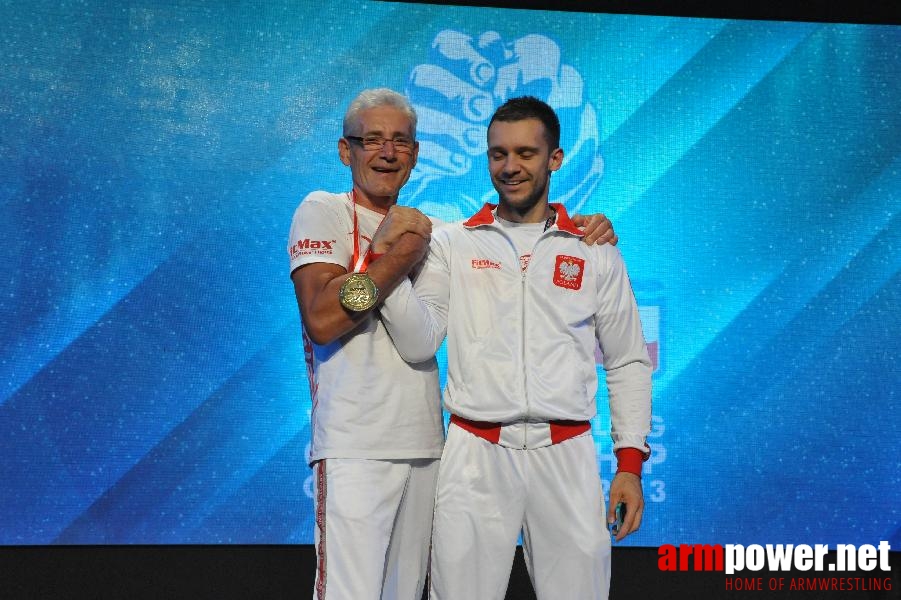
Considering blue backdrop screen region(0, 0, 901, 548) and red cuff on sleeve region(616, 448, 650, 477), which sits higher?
blue backdrop screen region(0, 0, 901, 548)

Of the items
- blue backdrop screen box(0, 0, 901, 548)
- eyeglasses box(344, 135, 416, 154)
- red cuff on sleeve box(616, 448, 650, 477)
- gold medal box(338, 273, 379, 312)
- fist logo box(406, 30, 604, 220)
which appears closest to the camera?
gold medal box(338, 273, 379, 312)

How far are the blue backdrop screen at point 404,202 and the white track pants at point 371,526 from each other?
5.08ft

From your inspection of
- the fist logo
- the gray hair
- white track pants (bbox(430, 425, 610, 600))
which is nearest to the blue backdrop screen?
the fist logo

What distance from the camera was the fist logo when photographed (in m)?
3.46

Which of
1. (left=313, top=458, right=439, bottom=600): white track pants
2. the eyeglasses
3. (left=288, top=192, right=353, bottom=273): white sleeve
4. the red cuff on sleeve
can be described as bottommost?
(left=313, top=458, right=439, bottom=600): white track pants

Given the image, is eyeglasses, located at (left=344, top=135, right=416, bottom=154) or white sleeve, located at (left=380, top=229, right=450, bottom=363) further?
eyeglasses, located at (left=344, top=135, right=416, bottom=154)

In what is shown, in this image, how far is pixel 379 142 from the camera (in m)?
1.92

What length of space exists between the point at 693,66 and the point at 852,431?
162 cm

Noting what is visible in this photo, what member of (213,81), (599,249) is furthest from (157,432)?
(599,249)

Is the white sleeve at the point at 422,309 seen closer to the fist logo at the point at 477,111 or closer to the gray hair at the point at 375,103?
the gray hair at the point at 375,103

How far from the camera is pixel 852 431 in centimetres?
341

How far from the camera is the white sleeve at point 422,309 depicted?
1.72 m

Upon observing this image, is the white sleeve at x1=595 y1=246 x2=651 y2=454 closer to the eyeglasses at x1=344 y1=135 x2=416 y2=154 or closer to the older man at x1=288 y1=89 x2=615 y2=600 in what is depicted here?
the older man at x1=288 y1=89 x2=615 y2=600

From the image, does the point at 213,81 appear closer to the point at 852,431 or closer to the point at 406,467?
the point at 406,467
